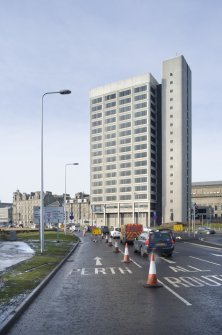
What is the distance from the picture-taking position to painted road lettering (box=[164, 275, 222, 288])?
1398 centimetres

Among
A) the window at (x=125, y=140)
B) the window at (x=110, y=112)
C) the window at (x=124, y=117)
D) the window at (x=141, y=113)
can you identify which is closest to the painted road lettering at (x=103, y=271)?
the window at (x=141, y=113)

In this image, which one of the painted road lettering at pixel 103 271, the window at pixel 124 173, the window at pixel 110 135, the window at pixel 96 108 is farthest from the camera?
the window at pixel 96 108

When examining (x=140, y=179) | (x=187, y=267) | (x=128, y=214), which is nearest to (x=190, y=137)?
(x=140, y=179)

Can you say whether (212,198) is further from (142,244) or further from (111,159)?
(142,244)

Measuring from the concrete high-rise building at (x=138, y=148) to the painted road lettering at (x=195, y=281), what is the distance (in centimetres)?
13091

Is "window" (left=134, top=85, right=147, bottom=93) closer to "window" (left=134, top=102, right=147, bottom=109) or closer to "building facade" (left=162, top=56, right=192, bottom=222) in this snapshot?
"window" (left=134, top=102, right=147, bottom=109)

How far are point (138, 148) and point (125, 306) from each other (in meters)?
146

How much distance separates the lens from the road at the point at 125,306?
8.27m

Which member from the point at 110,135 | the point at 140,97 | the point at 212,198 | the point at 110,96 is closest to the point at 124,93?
the point at 110,96

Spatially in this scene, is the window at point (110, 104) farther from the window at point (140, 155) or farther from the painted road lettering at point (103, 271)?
the painted road lettering at point (103, 271)

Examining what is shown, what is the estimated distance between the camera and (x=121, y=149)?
160250 millimetres

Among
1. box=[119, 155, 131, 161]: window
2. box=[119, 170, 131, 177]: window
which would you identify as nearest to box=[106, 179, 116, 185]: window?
box=[119, 170, 131, 177]: window

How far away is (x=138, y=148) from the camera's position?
15575cm

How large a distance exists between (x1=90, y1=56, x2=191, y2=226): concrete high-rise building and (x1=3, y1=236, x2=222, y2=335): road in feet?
433
